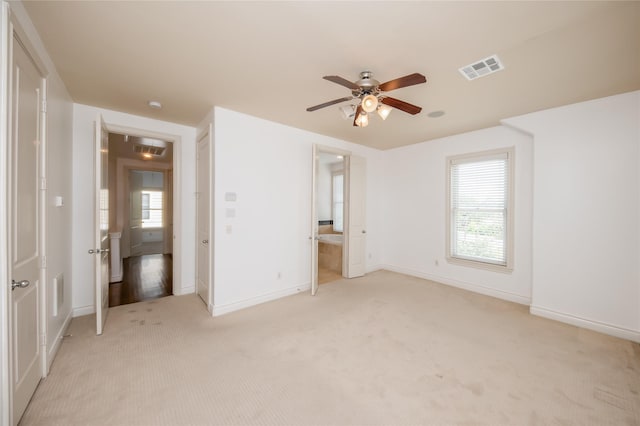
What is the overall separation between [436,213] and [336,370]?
12.0ft

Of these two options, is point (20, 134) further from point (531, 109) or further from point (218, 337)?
point (531, 109)

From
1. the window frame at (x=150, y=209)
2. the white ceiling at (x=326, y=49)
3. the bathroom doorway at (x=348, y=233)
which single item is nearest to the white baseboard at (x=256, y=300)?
the bathroom doorway at (x=348, y=233)

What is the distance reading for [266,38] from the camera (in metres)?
2.02

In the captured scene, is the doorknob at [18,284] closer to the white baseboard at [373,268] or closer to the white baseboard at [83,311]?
the white baseboard at [83,311]

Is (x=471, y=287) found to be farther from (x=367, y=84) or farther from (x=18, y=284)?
(x=18, y=284)

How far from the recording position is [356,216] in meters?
5.18

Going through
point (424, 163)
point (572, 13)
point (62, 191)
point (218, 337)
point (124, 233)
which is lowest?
point (218, 337)

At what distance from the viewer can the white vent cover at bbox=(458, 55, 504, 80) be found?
2286 mm

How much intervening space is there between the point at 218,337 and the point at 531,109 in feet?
15.4

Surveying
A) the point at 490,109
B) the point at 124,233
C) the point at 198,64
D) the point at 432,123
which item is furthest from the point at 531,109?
the point at 124,233

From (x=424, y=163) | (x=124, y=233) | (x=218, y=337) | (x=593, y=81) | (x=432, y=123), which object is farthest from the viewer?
(x=124, y=233)

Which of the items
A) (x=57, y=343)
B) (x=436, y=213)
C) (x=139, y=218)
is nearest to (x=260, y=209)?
(x=57, y=343)

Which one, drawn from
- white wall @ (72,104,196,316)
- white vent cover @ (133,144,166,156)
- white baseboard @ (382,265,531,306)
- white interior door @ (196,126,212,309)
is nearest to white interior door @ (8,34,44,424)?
white wall @ (72,104,196,316)

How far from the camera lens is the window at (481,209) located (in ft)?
13.5
